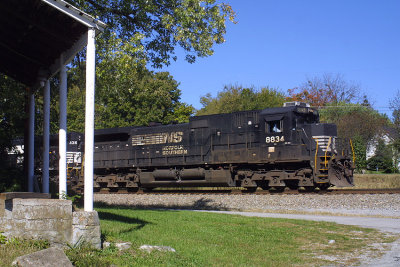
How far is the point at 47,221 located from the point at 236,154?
46.4ft

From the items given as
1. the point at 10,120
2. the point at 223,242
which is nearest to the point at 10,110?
the point at 10,120

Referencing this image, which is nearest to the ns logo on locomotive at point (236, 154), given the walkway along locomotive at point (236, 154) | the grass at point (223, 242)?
the walkway along locomotive at point (236, 154)

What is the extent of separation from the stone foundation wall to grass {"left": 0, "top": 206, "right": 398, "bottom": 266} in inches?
8.4

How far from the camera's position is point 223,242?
27.2 ft

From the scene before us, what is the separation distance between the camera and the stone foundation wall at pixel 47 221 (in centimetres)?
622

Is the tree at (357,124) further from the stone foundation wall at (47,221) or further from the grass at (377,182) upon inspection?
the stone foundation wall at (47,221)

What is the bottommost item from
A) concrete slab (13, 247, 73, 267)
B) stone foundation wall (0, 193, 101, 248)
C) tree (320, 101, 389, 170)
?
concrete slab (13, 247, 73, 267)

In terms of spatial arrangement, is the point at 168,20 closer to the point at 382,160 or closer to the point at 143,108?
the point at 143,108

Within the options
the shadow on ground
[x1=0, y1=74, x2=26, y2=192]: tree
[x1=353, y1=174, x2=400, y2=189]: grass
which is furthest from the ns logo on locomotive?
[x1=0, y1=74, x2=26, y2=192]: tree

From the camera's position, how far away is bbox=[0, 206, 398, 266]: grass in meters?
6.30

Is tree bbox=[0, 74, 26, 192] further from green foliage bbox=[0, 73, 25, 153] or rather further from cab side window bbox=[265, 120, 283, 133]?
cab side window bbox=[265, 120, 283, 133]

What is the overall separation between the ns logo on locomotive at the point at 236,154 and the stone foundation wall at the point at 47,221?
1291 centimetres

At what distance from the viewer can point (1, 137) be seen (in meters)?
12.4

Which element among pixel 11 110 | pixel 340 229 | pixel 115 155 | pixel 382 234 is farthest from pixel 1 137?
pixel 115 155
